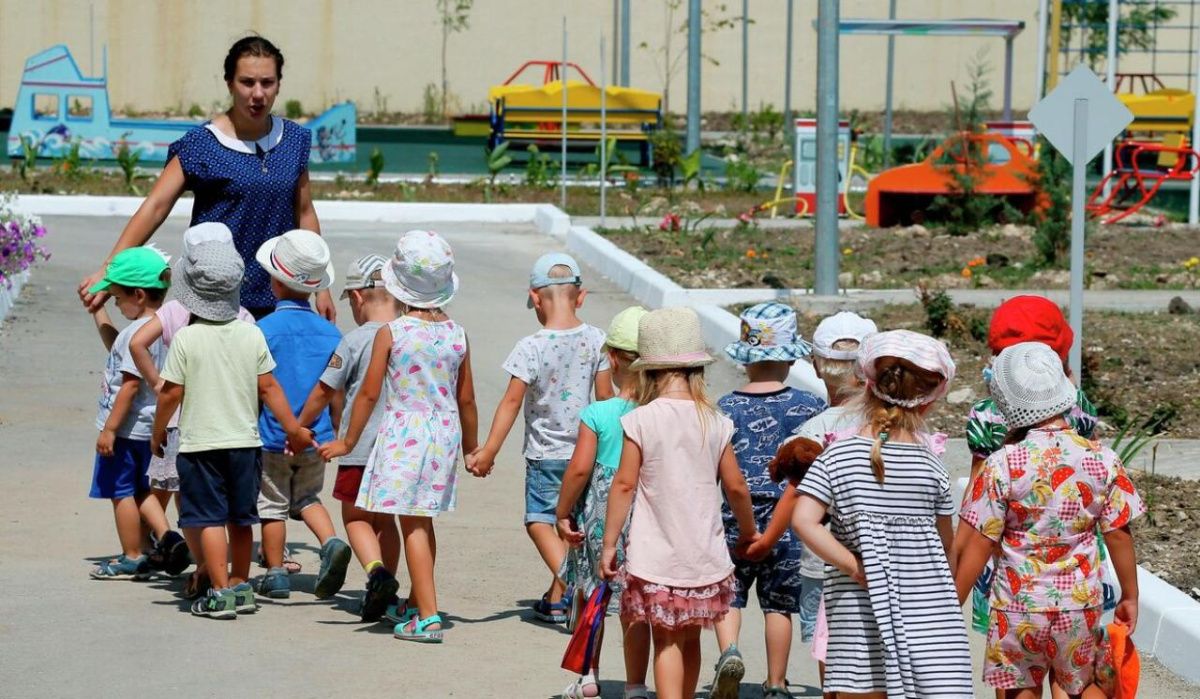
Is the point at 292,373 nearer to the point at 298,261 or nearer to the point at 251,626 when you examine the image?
the point at 298,261

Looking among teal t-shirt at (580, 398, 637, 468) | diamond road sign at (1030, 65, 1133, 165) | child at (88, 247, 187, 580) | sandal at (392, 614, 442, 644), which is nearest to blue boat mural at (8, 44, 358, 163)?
diamond road sign at (1030, 65, 1133, 165)

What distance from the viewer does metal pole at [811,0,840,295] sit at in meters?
13.5

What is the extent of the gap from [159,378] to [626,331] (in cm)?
177

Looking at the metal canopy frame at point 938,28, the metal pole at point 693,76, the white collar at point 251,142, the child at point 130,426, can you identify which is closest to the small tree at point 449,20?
the metal pole at point 693,76

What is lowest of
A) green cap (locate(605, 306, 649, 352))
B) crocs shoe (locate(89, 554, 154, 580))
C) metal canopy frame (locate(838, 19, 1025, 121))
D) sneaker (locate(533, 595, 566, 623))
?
sneaker (locate(533, 595, 566, 623))

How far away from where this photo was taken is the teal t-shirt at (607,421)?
5375 millimetres

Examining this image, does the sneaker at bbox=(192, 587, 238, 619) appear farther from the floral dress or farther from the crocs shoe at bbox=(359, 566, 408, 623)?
the floral dress

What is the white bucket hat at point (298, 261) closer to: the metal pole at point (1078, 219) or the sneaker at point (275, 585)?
the sneaker at point (275, 585)

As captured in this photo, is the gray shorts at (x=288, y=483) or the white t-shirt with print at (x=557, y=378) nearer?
the white t-shirt with print at (x=557, y=378)

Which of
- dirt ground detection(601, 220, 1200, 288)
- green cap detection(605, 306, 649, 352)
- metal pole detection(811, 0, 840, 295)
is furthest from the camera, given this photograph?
dirt ground detection(601, 220, 1200, 288)

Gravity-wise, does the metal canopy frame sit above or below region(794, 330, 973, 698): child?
above

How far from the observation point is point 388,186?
23484 mm

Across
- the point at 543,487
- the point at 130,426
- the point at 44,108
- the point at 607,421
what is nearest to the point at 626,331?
the point at 607,421

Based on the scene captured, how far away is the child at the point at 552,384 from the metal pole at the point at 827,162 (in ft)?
24.2
